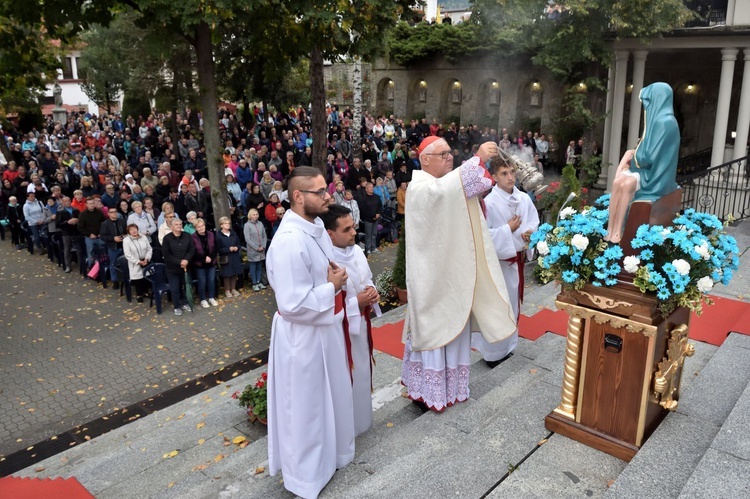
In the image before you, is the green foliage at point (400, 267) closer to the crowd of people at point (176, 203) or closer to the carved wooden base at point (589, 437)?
the crowd of people at point (176, 203)

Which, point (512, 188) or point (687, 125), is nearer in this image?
point (512, 188)

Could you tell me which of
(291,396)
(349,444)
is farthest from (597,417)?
(291,396)

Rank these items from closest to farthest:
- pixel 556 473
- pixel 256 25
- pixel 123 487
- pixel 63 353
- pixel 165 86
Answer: pixel 556 473 < pixel 123 487 < pixel 63 353 < pixel 256 25 < pixel 165 86

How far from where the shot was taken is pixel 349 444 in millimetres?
4328

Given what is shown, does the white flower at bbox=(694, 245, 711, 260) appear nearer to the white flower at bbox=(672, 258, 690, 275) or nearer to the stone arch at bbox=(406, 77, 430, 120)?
the white flower at bbox=(672, 258, 690, 275)

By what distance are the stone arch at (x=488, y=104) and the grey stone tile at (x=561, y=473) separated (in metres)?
27.1

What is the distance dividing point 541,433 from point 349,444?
1.34 metres

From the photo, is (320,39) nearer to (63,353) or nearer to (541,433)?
(63,353)

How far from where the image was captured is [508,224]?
19.0ft

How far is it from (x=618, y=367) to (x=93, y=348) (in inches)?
290

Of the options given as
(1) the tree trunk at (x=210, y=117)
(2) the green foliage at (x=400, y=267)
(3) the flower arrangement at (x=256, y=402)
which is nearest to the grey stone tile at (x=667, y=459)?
(3) the flower arrangement at (x=256, y=402)

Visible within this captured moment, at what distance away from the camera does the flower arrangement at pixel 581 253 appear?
3.85m

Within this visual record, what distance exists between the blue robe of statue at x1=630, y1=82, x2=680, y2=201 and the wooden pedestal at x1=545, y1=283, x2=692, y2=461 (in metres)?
0.65

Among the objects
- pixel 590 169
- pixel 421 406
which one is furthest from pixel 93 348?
pixel 590 169
